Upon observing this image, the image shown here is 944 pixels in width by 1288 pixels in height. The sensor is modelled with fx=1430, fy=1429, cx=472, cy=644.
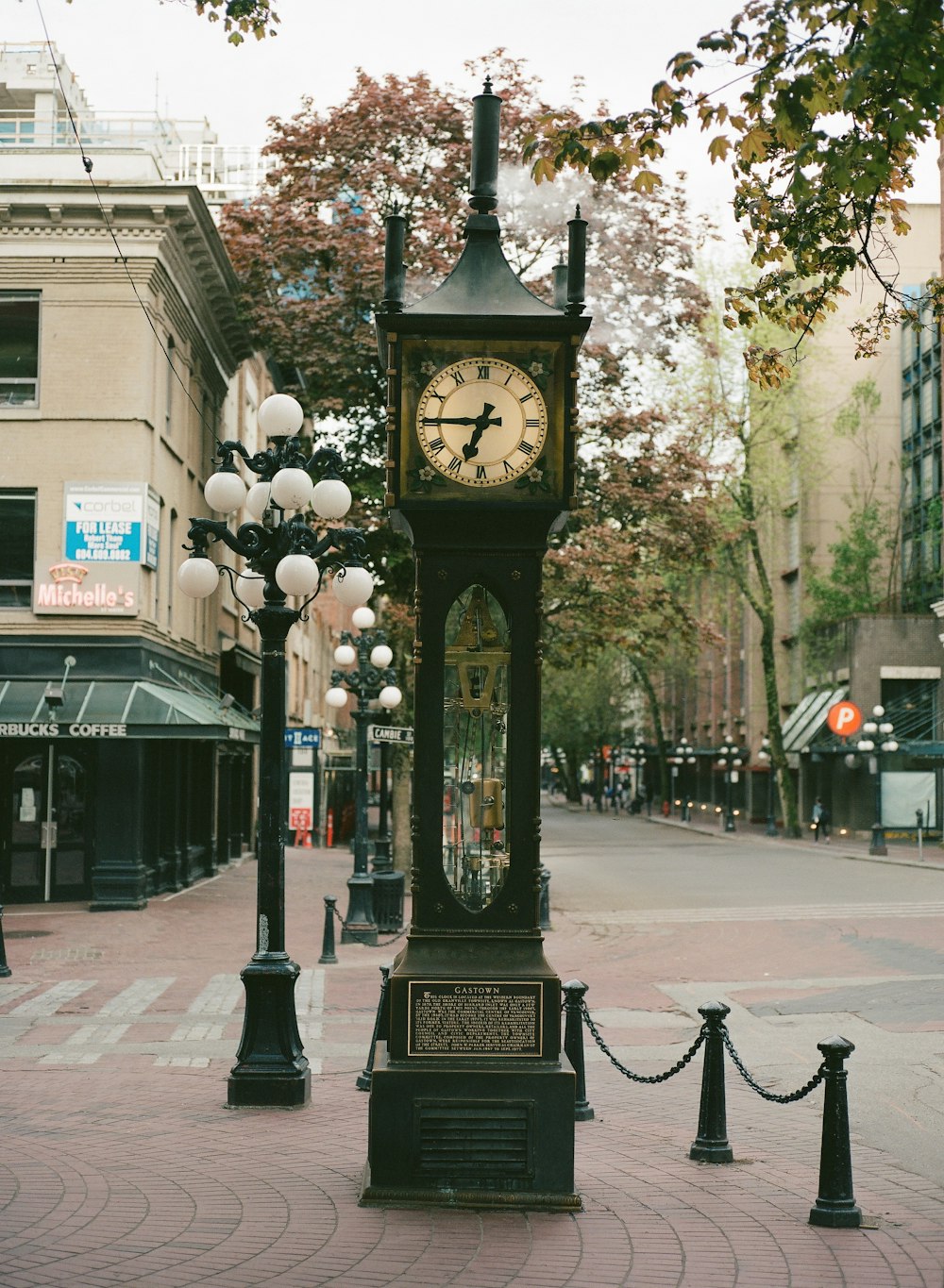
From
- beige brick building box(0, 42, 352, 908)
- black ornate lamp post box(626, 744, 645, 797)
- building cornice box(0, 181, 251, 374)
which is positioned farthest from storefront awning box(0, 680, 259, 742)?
black ornate lamp post box(626, 744, 645, 797)

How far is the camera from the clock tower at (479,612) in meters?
7.19

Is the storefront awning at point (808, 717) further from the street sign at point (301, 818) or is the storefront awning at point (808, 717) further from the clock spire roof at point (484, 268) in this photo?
the clock spire roof at point (484, 268)

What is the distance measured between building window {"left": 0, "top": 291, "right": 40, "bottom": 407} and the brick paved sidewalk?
43.6 ft

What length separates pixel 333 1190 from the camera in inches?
288

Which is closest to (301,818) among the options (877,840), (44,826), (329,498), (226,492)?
(44,826)

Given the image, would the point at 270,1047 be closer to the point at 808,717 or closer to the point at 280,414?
the point at 280,414

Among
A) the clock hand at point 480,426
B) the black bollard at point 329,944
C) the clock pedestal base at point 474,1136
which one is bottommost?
the black bollard at point 329,944

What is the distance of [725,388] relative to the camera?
151 ft

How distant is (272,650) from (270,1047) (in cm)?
283

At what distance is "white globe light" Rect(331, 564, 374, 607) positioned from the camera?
13.3 m

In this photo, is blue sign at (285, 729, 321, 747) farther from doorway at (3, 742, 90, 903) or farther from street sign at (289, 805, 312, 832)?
street sign at (289, 805, 312, 832)

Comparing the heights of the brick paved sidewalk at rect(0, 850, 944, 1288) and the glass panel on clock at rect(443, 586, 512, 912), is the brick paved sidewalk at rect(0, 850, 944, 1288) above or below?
below

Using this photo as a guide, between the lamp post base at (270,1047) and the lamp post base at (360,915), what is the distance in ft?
29.1

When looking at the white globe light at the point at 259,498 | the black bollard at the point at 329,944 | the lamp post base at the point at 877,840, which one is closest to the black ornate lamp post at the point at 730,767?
the lamp post base at the point at 877,840
